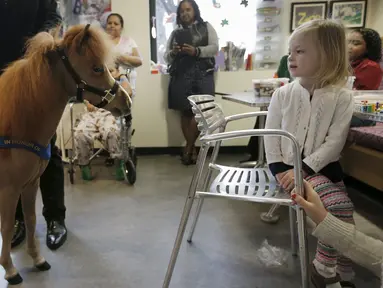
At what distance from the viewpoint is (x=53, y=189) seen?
6.14 ft

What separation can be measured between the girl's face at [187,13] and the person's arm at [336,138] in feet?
7.86

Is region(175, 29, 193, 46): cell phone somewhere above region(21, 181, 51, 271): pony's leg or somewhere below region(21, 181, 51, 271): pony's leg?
above

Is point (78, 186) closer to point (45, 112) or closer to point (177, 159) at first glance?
point (177, 159)

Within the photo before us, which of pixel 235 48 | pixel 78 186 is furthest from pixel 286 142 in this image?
pixel 235 48

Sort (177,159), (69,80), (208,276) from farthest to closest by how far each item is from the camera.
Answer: (177,159) < (208,276) < (69,80)

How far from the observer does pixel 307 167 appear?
1.27 metres

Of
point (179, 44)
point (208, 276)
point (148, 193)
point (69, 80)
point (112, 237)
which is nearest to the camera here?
point (69, 80)

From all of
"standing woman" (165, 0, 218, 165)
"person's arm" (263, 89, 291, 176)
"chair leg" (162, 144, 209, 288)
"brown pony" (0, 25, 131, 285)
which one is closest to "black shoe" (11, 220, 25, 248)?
"brown pony" (0, 25, 131, 285)

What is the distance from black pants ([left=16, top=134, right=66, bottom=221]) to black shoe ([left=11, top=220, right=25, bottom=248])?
0.13 ft

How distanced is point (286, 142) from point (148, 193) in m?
1.50

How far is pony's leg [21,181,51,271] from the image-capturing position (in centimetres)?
148

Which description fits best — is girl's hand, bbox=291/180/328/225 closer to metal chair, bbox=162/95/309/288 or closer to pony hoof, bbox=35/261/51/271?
metal chair, bbox=162/95/309/288

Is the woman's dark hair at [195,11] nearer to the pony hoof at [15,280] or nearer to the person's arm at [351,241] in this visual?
the pony hoof at [15,280]

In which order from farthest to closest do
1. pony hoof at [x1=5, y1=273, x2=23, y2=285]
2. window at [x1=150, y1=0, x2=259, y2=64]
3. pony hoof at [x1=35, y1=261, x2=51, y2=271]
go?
window at [x1=150, y1=0, x2=259, y2=64]
pony hoof at [x1=35, y1=261, x2=51, y2=271]
pony hoof at [x1=5, y1=273, x2=23, y2=285]
